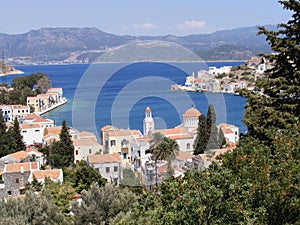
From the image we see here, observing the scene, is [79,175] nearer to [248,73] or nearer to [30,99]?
[30,99]

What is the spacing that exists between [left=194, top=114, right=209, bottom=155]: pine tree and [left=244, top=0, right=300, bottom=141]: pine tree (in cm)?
1041

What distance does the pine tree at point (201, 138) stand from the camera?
15.7 metres

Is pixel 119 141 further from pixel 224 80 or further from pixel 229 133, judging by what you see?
pixel 224 80

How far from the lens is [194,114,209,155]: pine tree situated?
15695 millimetres

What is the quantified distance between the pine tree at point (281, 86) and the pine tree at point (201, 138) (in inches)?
410

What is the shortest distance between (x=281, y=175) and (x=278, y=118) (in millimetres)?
2069

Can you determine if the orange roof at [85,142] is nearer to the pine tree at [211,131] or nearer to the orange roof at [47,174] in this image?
the orange roof at [47,174]

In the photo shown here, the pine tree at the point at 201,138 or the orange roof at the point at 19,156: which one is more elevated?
the pine tree at the point at 201,138

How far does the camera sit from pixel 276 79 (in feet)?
16.8

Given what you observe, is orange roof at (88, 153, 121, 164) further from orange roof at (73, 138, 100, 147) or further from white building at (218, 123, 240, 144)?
white building at (218, 123, 240, 144)

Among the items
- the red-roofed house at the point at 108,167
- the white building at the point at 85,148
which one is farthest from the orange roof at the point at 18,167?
the white building at the point at 85,148

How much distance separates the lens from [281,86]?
200 inches

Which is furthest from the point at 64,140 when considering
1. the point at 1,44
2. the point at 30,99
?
the point at 1,44

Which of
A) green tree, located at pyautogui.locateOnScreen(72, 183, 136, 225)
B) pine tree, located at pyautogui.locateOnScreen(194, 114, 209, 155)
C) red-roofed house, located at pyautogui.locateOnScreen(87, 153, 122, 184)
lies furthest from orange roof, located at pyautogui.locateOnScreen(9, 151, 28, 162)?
green tree, located at pyautogui.locateOnScreen(72, 183, 136, 225)
